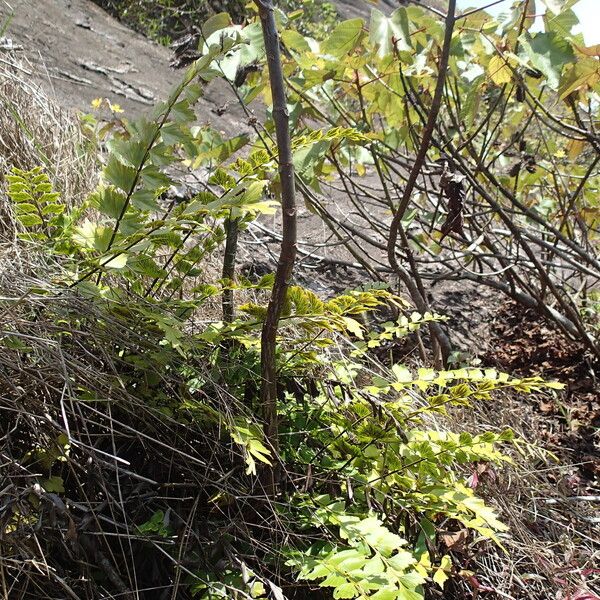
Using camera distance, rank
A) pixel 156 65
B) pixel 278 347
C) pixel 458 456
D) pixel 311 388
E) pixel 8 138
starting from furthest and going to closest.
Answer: pixel 156 65 < pixel 8 138 < pixel 311 388 < pixel 278 347 < pixel 458 456

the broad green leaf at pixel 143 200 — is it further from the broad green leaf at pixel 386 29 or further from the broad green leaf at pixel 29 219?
the broad green leaf at pixel 386 29

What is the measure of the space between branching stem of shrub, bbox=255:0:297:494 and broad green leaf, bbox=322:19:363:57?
0.92 meters

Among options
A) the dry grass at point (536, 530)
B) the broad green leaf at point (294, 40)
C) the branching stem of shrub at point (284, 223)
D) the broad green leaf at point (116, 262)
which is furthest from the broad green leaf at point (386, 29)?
the dry grass at point (536, 530)

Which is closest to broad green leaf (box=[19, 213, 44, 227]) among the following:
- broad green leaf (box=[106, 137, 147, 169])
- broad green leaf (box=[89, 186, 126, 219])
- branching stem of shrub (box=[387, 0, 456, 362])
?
broad green leaf (box=[89, 186, 126, 219])

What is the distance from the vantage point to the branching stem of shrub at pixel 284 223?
118cm

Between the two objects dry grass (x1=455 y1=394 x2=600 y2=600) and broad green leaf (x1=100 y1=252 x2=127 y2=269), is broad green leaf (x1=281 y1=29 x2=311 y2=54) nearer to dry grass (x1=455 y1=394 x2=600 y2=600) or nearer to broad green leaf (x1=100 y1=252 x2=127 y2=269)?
broad green leaf (x1=100 y1=252 x2=127 y2=269)

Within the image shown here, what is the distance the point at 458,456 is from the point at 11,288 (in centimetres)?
105

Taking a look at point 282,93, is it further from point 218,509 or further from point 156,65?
point 156,65

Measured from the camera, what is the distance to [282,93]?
1.18 metres

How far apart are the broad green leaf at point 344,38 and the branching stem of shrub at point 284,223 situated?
0.92 m

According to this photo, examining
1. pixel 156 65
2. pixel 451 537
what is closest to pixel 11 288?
pixel 451 537

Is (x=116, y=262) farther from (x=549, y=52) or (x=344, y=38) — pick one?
(x=549, y=52)

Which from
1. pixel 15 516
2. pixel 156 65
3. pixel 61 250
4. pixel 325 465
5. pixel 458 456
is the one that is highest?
pixel 156 65

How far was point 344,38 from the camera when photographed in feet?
6.80
